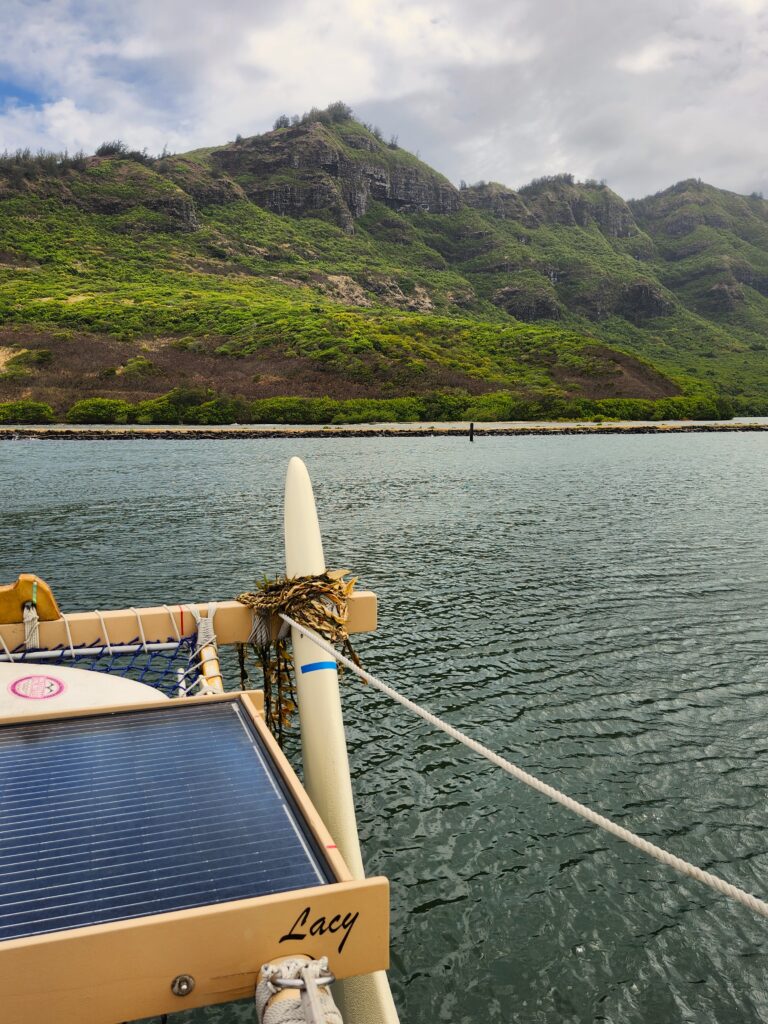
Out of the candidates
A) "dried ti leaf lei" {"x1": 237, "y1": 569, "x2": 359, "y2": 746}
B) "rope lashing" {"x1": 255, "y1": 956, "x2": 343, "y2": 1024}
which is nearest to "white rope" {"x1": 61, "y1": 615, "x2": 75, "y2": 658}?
"dried ti leaf lei" {"x1": 237, "y1": 569, "x2": 359, "y2": 746}

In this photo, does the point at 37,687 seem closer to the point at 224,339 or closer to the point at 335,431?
the point at 335,431

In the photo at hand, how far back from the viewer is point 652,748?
9.18m

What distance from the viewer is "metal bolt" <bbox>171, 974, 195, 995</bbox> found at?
2762 millimetres

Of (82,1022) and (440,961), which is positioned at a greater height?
(82,1022)

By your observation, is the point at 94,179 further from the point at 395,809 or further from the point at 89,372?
the point at 395,809

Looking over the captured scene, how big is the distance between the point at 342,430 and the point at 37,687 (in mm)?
81487

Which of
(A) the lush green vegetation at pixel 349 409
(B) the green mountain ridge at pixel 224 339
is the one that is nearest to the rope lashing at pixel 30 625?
(A) the lush green vegetation at pixel 349 409

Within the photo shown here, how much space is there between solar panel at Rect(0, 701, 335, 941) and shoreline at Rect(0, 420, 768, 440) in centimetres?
7685

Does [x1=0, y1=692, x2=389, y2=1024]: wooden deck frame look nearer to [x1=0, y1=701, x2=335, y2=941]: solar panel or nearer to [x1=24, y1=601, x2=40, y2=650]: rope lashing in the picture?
[x1=0, y1=701, x2=335, y2=941]: solar panel

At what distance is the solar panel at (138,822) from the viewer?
3107 millimetres

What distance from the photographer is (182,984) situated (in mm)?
2777

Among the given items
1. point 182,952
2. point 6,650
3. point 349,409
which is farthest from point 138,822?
point 349,409

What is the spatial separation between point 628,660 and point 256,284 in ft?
569

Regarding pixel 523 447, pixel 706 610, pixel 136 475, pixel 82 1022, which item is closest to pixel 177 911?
pixel 82 1022
